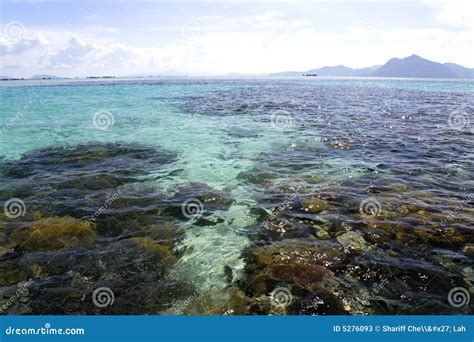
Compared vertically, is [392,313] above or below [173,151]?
below

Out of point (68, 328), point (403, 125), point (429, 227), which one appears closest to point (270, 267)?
point (68, 328)

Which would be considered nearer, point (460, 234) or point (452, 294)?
point (452, 294)

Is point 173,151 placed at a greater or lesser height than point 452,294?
greater

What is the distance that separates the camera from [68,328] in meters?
7.70

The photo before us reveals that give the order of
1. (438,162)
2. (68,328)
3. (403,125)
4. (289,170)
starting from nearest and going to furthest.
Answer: (68,328), (289,170), (438,162), (403,125)

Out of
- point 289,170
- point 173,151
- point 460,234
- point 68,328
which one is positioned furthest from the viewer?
point 173,151

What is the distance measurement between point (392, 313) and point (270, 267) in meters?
3.28

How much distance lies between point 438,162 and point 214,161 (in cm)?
1294

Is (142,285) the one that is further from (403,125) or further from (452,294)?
(403,125)

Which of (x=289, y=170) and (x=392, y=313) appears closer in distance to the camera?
(x=392, y=313)

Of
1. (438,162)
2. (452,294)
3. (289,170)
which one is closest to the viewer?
(452,294)

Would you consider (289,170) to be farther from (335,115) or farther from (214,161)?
(335,115)

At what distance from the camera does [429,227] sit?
11.4 m

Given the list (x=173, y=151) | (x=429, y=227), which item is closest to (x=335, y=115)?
(x=173, y=151)
